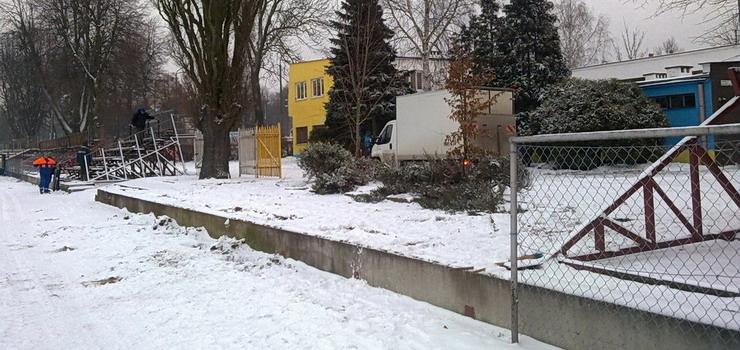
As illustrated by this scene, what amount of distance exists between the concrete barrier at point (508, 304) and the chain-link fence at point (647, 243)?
52mm

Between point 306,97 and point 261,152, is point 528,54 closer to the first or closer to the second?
point 261,152

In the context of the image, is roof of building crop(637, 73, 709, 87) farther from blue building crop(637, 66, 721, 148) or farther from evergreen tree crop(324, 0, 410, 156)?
evergreen tree crop(324, 0, 410, 156)

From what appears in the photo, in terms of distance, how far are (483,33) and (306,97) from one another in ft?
61.3

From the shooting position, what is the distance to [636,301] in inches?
160

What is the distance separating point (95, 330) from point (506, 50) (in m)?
27.1

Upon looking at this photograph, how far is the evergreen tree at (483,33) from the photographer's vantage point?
30587mm

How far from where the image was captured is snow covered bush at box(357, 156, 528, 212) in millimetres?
9391

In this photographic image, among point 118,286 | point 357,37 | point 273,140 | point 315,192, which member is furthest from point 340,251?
point 357,37

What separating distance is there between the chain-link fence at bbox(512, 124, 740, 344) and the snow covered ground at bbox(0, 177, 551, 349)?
756 mm

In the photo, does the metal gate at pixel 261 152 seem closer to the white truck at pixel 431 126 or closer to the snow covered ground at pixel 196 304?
the white truck at pixel 431 126

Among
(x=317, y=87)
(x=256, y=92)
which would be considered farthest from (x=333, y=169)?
(x=317, y=87)

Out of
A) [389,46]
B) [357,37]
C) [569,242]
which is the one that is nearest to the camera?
[569,242]

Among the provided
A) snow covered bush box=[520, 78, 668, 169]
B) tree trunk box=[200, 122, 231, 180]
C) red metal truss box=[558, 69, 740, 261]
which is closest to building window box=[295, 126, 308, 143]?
snow covered bush box=[520, 78, 668, 169]

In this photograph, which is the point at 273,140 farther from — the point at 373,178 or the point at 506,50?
the point at 506,50
